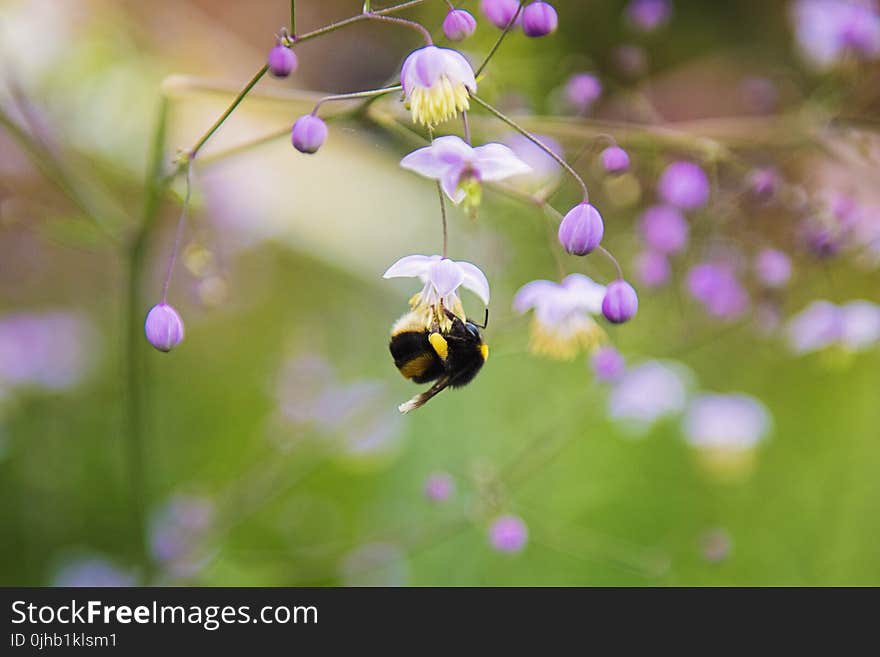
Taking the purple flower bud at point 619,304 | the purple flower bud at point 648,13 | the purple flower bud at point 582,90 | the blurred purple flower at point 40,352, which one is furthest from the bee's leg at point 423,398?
the blurred purple flower at point 40,352

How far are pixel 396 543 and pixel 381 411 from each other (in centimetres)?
39

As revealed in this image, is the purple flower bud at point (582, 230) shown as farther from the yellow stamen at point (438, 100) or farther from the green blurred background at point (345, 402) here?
the green blurred background at point (345, 402)

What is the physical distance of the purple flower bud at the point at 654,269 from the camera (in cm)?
204

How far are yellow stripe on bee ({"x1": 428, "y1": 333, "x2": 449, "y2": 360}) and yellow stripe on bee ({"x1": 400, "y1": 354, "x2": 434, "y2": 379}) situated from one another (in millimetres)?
26

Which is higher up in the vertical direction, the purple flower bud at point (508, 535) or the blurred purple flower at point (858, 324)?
the blurred purple flower at point (858, 324)

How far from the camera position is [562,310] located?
5.11 ft

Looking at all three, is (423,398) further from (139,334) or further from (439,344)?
(139,334)

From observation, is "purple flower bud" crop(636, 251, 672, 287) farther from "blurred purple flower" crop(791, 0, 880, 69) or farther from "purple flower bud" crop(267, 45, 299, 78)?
"purple flower bud" crop(267, 45, 299, 78)

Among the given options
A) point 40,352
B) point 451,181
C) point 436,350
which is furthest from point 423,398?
point 40,352

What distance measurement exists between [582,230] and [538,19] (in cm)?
34

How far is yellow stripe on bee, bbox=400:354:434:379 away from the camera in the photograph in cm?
160

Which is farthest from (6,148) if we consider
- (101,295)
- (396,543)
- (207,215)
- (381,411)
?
(396,543)

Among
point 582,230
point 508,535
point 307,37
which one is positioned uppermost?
point 307,37

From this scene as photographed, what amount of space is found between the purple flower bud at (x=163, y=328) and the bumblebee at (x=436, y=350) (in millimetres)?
388
